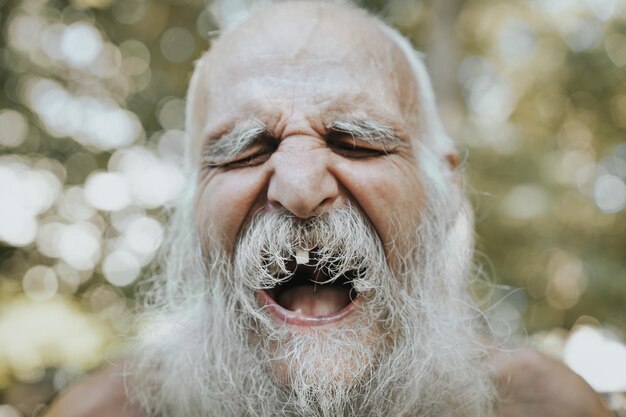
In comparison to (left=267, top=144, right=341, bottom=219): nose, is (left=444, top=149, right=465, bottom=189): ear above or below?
below

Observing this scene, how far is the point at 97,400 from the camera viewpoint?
5.85 feet

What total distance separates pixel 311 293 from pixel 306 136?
0.41 m

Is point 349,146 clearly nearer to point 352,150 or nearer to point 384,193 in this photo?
point 352,150

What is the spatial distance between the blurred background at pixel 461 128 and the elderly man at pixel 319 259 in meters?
3.76

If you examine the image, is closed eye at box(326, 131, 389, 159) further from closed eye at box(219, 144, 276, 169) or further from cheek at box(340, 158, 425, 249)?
closed eye at box(219, 144, 276, 169)

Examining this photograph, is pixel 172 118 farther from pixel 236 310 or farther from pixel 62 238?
pixel 236 310

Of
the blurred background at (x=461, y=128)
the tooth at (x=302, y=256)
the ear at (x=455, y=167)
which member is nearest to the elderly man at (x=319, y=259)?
the tooth at (x=302, y=256)

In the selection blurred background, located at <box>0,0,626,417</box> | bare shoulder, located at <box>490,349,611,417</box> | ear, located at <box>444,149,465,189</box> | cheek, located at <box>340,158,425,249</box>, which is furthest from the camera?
blurred background, located at <box>0,0,626,417</box>

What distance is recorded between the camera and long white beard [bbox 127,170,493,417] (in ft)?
4.49

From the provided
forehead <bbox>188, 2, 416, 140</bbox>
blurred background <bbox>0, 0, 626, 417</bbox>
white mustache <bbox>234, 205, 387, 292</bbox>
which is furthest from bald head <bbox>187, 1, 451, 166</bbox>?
blurred background <bbox>0, 0, 626, 417</bbox>

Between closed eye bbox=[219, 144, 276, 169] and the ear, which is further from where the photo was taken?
the ear

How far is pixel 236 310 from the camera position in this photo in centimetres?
150

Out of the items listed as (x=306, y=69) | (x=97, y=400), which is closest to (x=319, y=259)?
(x=306, y=69)

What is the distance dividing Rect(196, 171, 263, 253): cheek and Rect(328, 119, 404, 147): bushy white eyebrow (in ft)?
0.81
